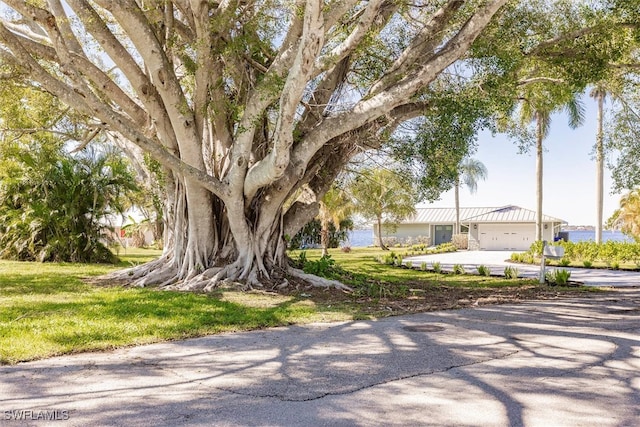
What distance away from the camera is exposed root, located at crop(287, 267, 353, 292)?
1177cm

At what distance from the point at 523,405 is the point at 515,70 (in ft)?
27.5

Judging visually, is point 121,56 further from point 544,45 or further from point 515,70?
point 544,45

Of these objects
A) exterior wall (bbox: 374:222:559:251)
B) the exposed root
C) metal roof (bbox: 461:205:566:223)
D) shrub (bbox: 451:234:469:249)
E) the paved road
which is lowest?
the paved road

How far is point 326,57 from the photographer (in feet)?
32.1

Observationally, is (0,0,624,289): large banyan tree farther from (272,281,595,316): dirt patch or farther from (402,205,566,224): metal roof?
(402,205,566,224): metal roof

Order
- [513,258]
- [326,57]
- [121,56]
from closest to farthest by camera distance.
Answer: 1. [326,57]
2. [121,56]
3. [513,258]

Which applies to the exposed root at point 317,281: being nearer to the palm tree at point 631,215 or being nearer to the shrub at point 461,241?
the palm tree at point 631,215

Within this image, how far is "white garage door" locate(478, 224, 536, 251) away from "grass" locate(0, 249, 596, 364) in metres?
33.2

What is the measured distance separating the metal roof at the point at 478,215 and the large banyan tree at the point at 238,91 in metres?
32.5

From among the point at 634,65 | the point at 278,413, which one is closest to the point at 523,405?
the point at 278,413

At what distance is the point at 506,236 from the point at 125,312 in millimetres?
39780

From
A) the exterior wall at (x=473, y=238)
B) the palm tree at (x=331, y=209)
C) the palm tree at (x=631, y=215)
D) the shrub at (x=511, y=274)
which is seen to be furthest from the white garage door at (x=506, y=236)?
the shrub at (x=511, y=274)

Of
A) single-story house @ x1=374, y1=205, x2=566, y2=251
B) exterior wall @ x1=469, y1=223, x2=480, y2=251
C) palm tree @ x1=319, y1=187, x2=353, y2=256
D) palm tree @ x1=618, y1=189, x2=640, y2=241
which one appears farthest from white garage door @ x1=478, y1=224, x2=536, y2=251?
palm tree @ x1=319, y1=187, x2=353, y2=256

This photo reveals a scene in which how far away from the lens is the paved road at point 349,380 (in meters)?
3.91
